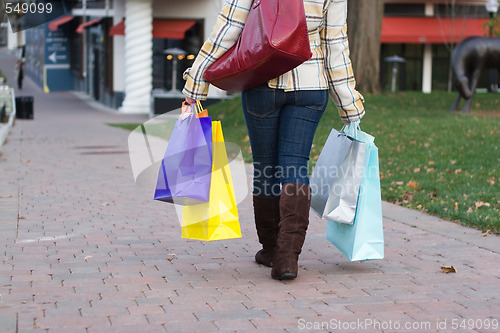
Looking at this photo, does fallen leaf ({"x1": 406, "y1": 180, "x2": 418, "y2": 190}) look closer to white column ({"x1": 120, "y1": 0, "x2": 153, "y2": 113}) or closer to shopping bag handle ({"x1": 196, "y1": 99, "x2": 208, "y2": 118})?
shopping bag handle ({"x1": 196, "y1": 99, "x2": 208, "y2": 118})

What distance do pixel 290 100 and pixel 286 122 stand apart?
0.13 metres

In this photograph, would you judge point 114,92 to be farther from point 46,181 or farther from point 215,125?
point 215,125

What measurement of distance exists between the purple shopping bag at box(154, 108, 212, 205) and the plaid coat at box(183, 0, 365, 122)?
A: 0.20 m

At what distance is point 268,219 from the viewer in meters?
4.86

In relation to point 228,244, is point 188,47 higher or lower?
higher

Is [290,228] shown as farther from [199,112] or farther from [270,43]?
[270,43]

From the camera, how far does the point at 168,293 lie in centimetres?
436

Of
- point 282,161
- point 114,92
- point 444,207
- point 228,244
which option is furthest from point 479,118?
point 114,92

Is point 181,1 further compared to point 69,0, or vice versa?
point 181,1

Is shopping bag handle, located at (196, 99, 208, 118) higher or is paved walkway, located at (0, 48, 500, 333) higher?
shopping bag handle, located at (196, 99, 208, 118)

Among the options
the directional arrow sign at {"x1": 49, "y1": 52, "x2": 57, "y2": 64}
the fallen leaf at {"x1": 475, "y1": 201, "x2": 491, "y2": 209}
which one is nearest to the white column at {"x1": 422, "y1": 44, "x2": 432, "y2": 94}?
the directional arrow sign at {"x1": 49, "y1": 52, "x2": 57, "y2": 64}

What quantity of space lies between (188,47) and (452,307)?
81.5 feet

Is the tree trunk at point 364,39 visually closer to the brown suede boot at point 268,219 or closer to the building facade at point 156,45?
the building facade at point 156,45

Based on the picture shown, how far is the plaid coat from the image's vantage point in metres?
4.47
